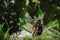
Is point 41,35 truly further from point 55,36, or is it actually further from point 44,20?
point 44,20

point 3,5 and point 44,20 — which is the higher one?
point 3,5

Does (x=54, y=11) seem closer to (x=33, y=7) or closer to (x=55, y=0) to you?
(x=55, y=0)

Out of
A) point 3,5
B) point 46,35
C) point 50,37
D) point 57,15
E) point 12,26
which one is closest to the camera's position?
point 57,15

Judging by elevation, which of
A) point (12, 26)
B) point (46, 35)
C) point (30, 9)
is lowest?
point (30, 9)

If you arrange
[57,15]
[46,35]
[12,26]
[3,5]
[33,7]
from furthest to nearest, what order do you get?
[46,35] → [12,26] → [3,5] → [33,7] → [57,15]

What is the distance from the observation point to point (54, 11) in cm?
73

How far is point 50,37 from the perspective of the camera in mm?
5785

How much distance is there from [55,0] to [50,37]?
5.14m

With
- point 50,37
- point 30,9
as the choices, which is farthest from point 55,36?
point 30,9

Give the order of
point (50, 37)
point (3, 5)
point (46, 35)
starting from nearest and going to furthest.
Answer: point (3, 5) → point (46, 35) → point (50, 37)

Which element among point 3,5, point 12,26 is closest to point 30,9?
point 3,5

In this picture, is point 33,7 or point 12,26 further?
point 12,26

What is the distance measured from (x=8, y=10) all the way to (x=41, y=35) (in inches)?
171

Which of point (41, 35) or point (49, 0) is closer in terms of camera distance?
point (49, 0)
